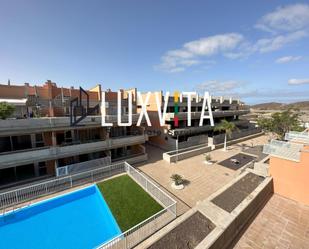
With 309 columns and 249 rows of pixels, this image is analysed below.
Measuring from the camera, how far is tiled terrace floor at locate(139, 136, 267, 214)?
13672 mm

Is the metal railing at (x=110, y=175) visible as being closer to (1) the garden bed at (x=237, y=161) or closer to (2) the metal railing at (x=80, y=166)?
(2) the metal railing at (x=80, y=166)

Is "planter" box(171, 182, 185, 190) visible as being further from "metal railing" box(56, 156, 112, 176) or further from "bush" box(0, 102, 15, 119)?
"bush" box(0, 102, 15, 119)

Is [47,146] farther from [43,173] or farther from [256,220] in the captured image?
[256,220]

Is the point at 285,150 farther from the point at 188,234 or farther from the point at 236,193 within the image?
the point at 188,234

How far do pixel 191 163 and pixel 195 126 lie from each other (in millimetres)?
9213

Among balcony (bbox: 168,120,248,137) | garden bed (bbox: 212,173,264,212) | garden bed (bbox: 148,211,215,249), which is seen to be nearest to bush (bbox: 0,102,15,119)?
garden bed (bbox: 148,211,215,249)

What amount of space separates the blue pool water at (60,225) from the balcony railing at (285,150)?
11.7 meters

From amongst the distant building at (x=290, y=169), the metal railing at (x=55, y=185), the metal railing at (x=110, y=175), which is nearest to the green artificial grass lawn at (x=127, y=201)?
the metal railing at (x=110, y=175)

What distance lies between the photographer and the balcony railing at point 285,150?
33.8 ft

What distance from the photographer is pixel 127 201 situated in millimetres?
12742

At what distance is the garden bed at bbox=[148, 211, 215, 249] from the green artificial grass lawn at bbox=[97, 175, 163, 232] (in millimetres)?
3842

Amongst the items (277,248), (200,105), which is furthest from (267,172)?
(200,105)

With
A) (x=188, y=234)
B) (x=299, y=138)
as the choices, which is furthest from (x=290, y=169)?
(x=188, y=234)

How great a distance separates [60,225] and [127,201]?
4718 mm
